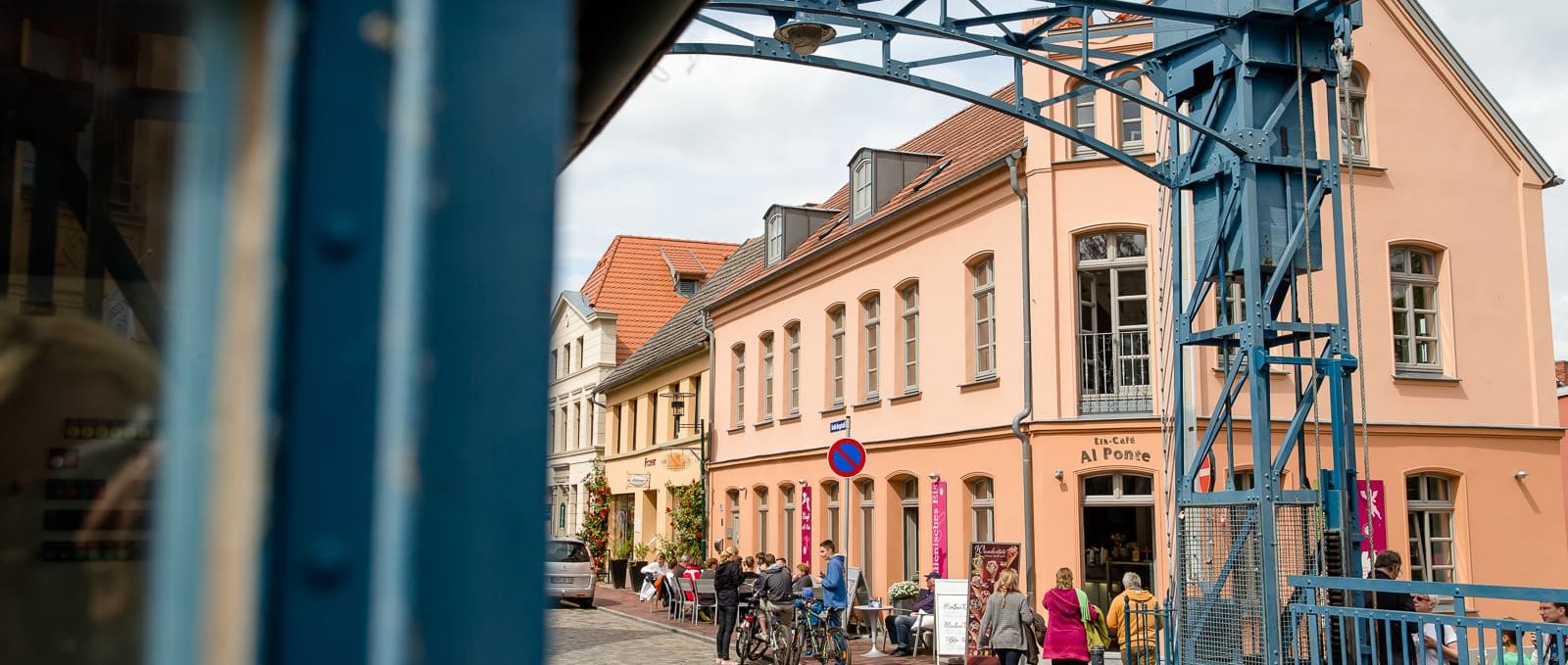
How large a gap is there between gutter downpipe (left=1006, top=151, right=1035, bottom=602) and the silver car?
11537 mm

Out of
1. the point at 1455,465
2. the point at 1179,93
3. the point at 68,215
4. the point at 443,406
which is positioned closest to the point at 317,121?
the point at 443,406

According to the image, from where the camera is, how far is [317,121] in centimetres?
108

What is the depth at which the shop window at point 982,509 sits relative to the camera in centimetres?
2120

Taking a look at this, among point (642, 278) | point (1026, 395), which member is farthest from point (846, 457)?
point (642, 278)

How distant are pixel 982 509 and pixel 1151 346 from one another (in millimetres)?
3910

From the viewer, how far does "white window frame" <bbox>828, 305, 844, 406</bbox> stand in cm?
2698

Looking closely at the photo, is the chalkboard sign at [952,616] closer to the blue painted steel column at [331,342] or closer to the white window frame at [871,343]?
the white window frame at [871,343]

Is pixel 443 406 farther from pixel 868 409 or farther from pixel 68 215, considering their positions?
pixel 868 409

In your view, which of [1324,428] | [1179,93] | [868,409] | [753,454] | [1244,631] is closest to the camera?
[1244,631]

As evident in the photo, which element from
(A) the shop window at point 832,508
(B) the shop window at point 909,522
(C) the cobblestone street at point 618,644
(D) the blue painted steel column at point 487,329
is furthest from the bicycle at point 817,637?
(D) the blue painted steel column at point 487,329

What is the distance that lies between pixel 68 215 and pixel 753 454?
28.9m

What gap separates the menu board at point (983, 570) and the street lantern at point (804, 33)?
8.33 m

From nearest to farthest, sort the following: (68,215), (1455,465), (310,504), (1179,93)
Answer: (310,504)
(68,215)
(1179,93)
(1455,465)

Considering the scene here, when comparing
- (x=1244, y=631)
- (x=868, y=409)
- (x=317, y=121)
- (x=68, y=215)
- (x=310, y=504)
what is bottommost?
(x=1244, y=631)
